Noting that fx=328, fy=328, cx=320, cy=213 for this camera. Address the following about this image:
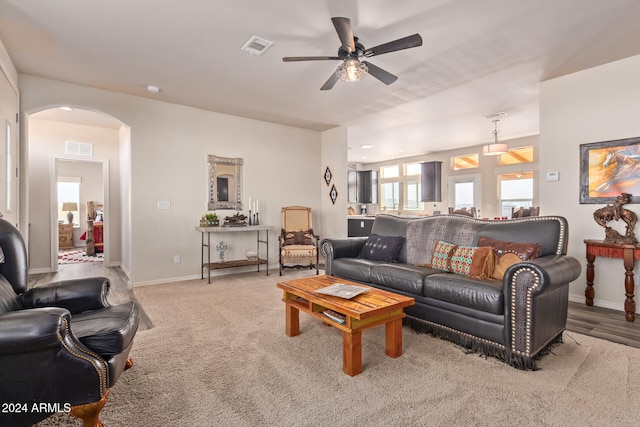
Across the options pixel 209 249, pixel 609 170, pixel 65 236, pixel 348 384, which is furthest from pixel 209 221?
pixel 65 236

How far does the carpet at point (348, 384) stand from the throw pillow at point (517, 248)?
73 cm

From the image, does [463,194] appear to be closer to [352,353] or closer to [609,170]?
[609,170]

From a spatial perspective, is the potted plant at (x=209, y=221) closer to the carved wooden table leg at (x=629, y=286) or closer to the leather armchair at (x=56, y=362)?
the leather armchair at (x=56, y=362)

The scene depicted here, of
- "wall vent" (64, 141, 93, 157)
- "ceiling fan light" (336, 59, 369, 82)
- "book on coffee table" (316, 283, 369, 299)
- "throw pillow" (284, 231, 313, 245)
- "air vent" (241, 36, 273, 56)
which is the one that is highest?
"air vent" (241, 36, 273, 56)

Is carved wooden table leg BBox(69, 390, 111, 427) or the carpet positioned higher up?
carved wooden table leg BBox(69, 390, 111, 427)

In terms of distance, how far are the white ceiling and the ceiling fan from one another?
10.0 inches

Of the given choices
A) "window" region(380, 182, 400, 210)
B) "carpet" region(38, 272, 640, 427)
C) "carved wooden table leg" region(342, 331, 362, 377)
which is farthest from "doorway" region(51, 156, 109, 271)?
"window" region(380, 182, 400, 210)

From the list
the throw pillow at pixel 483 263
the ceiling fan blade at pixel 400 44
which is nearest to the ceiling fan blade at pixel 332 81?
the ceiling fan blade at pixel 400 44

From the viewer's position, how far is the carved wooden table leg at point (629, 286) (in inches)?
123

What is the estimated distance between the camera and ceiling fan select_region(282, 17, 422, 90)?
2.38 meters

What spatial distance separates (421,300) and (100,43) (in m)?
3.74

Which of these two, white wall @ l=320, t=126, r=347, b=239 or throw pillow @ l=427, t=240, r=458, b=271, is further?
white wall @ l=320, t=126, r=347, b=239

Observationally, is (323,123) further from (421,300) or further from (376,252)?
(421,300)

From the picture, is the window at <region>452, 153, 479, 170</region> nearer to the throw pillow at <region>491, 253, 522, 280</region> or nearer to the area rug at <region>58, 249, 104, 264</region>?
the throw pillow at <region>491, 253, 522, 280</region>
